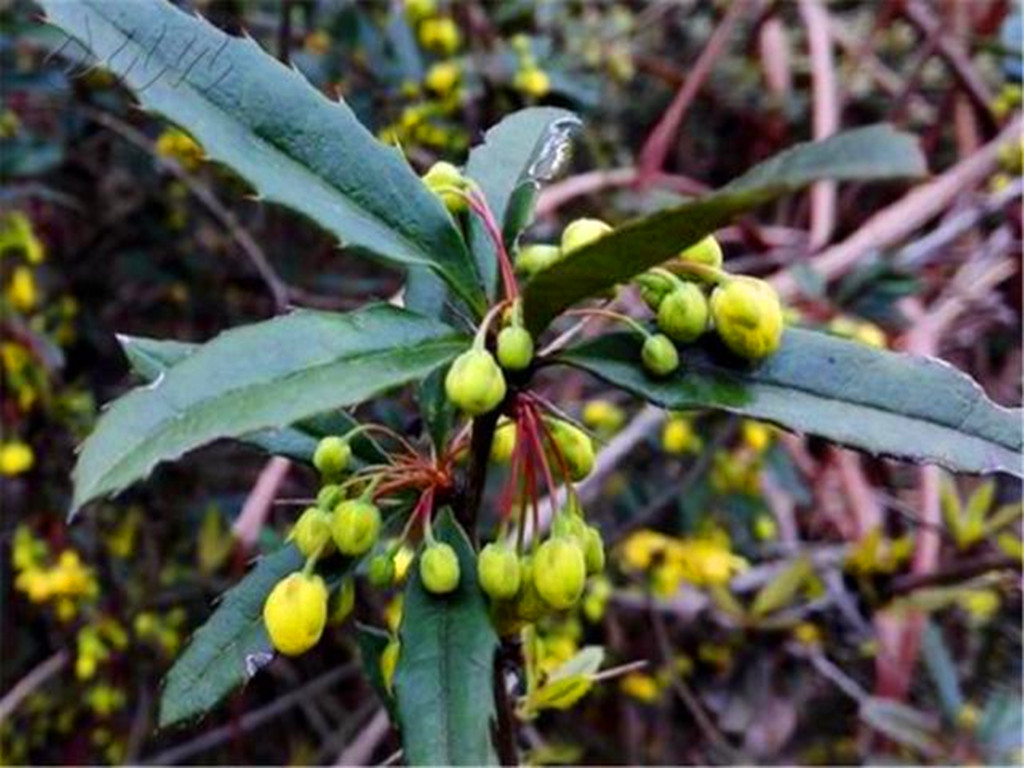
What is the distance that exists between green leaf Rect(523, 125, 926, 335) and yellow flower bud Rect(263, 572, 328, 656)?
0.13 metres

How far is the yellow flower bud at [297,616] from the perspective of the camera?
0.52m

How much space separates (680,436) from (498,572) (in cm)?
86

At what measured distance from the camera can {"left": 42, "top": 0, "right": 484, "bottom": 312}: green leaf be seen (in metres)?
0.51

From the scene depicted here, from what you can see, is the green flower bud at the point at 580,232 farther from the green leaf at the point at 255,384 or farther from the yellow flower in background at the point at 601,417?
the yellow flower in background at the point at 601,417

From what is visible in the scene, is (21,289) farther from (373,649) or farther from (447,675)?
(447,675)

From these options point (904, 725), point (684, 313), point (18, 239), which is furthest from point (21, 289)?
point (684, 313)

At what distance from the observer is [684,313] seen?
0.51 metres

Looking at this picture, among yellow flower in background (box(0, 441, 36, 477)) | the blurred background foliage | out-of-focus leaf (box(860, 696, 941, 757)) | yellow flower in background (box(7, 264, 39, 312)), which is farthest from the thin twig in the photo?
out-of-focus leaf (box(860, 696, 941, 757))

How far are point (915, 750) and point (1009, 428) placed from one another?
79 centimetres

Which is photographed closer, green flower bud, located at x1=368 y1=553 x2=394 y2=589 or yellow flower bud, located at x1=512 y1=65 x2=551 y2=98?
green flower bud, located at x1=368 y1=553 x2=394 y2=589

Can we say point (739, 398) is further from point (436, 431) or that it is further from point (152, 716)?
point (152, 716)

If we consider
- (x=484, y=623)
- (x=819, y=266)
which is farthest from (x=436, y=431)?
(x=819, y=266)

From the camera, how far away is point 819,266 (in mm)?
1440

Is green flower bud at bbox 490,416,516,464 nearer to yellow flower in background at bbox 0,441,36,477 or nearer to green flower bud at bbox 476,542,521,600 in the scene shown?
green flower bud at bbox 476,542,521,600
